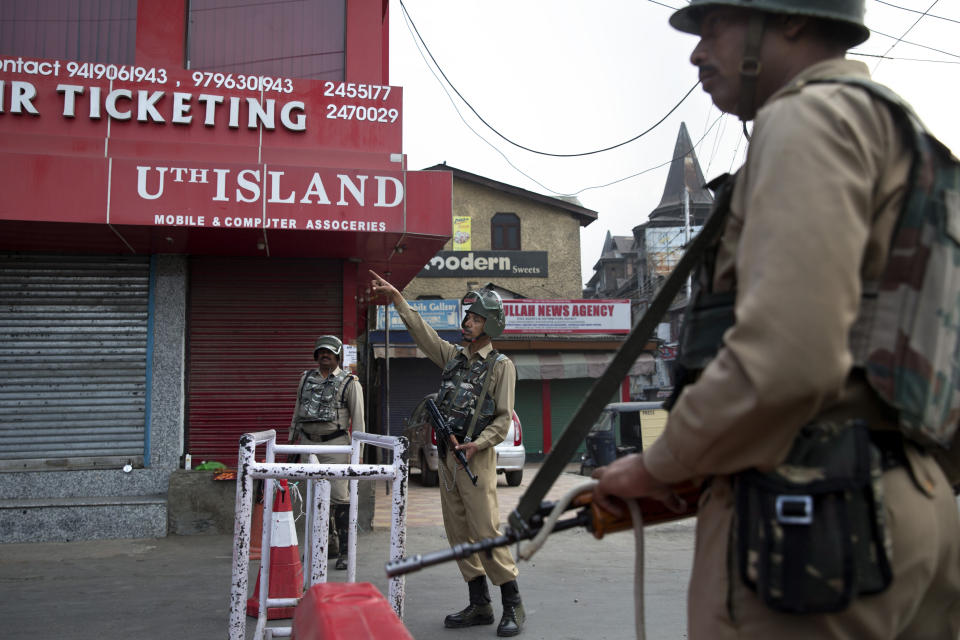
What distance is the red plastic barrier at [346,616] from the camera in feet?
7.63


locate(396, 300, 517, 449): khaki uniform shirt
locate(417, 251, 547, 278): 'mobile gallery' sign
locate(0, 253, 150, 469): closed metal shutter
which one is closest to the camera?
locate(396, 300, 517, 449): khaki uniform shirt

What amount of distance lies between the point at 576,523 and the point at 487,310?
359 cm

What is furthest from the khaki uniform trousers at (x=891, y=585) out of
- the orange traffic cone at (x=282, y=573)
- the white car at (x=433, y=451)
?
the white car at (x=433, y=451)

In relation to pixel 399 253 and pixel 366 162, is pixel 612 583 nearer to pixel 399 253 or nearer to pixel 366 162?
pixel 399 253

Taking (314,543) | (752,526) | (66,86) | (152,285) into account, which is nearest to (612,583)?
(314,543)

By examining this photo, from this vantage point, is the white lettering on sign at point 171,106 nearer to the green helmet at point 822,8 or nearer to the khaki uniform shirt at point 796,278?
the green helmet at point 822,8

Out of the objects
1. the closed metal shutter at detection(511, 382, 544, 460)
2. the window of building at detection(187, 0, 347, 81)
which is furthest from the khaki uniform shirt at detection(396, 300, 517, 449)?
the closed metal shutter at detection(511, 382, 544, 460)

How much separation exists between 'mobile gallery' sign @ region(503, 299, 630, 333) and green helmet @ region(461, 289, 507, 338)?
17.5 metres

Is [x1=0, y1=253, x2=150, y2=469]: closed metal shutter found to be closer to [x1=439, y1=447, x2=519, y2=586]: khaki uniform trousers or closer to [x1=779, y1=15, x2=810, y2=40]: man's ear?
[x1=439, y1=447, x2=519, y2=586]: khaki uniform trousers

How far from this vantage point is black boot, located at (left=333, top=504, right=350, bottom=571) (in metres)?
6.85

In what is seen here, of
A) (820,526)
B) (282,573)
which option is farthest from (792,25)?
(282,573)

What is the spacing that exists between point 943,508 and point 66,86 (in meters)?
9.15

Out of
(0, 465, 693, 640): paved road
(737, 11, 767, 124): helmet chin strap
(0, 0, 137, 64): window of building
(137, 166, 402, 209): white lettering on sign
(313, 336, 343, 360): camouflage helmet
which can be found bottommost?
(0, 465, 693, 640): paved road

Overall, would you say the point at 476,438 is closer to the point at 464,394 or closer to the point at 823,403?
the point at 464,394
